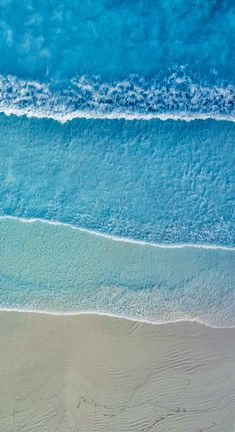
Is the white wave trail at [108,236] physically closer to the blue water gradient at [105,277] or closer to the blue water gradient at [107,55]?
the blue water gradient at [105,277]

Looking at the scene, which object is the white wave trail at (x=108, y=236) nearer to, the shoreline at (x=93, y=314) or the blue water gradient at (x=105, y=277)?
the blue water gradient at (x=105, y=277)

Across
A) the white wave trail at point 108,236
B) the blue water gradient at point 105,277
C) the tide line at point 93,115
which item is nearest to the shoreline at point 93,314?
the blue water gradient at point 105,277

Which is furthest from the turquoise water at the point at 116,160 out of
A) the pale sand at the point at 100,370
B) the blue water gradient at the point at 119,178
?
the pale sand at the point at 100,370

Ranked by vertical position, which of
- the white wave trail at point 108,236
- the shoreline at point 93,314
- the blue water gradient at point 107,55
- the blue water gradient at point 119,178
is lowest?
the shoreline at point 93,314

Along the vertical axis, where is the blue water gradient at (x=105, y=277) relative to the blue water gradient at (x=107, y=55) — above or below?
below

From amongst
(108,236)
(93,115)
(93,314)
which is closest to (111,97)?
(93,115)
